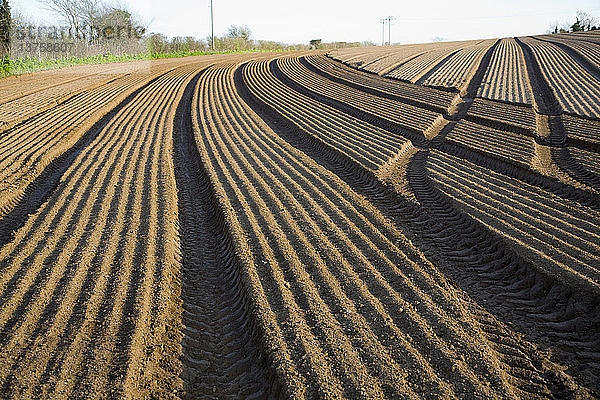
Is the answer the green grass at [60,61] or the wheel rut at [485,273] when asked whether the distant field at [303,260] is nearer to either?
the wheel rut at [485,273]

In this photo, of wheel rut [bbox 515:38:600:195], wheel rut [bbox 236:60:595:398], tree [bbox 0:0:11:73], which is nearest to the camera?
wheel rut [bbox 236:60:595:398]

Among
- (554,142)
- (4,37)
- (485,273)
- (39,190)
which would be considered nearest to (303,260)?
(485,273)

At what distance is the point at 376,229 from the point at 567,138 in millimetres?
7422

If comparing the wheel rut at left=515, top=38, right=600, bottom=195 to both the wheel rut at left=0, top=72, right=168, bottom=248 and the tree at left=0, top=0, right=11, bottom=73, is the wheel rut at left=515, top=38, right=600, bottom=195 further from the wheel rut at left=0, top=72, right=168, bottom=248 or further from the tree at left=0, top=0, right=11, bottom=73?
the tree at left=0, top=0, right=11, bottom=73

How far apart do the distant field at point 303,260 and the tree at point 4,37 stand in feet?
55.4

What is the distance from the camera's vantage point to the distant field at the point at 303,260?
3732 millimetres

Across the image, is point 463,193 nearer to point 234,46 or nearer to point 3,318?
point 3,318

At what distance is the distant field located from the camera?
12.2 ft

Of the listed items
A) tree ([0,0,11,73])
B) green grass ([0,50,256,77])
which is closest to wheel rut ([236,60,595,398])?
tree ([0,0,11,73])

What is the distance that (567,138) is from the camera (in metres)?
10.9

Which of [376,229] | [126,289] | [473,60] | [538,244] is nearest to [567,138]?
[538,244]

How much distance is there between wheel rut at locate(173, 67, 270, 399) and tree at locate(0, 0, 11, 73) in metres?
24.7

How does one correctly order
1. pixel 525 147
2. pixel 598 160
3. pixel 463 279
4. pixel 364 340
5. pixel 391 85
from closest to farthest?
pixel 364 340 → pixel 463 279 → pixel 598 160 → pixel 525 147 → pixel 391 85

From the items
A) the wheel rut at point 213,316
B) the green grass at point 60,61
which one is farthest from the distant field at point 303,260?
the green grass at point 60,61
